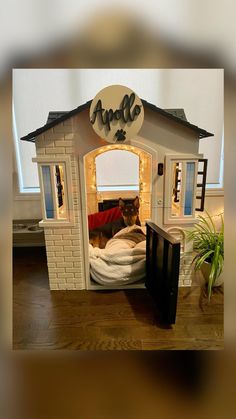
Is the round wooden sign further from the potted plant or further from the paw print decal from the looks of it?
the potted plant

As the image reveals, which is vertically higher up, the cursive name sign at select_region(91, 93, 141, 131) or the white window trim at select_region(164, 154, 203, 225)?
the cursive name sign at select_region(91, 93, 141, 131)

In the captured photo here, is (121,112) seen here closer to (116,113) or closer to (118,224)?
(116,113)

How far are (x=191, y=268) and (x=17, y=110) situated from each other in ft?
1.82

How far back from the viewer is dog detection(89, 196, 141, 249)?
2.05 feet

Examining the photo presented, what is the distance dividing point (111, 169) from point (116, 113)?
149mm

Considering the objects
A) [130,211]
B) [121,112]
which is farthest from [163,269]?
[121,112]

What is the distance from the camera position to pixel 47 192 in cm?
57

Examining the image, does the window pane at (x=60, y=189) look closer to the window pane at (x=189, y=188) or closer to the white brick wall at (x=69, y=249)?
the white brick wall at (x=69, y=249)

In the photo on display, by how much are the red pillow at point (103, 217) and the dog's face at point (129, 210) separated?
13 millimetres

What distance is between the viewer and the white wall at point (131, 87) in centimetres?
53

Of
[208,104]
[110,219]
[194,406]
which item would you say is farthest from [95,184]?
[194,406]

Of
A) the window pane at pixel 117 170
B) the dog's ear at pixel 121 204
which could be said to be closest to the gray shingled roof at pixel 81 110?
the window pane at pixel 117 170

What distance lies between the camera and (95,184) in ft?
1.98

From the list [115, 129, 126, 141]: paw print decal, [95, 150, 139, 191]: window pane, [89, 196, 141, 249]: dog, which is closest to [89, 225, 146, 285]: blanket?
[89, 196, 141, 249]: dog
